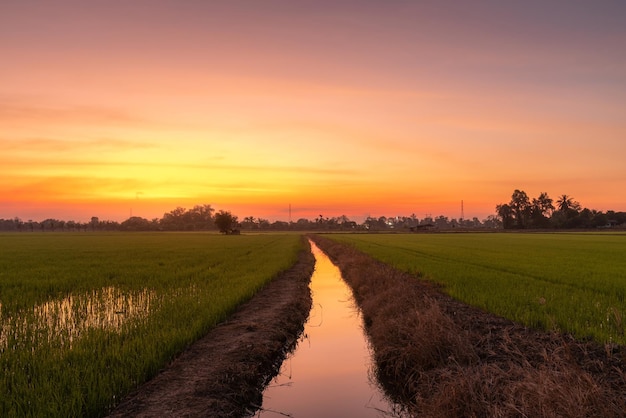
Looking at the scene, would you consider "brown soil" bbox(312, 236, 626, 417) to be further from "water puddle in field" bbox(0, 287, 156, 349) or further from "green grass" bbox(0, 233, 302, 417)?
"water puddle in field" bbox(0, 287, 156, 349)

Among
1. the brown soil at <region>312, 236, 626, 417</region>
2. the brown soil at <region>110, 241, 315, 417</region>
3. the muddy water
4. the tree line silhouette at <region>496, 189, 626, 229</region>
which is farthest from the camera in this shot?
the tree line silhouette at <region>496, 189, 626, 229</region>

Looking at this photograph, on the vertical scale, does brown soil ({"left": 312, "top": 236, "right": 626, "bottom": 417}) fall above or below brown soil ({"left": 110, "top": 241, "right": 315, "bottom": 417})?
above

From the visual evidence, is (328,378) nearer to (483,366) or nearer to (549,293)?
(483,366)

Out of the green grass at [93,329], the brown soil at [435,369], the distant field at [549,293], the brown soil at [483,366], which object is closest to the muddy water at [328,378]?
the brown soil at [435,369]

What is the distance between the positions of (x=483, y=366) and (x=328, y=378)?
3.53m

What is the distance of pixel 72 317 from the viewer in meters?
11.9

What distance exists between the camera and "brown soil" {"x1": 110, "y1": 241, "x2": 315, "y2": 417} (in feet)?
21.7

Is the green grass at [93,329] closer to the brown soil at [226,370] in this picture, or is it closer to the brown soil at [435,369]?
the brown soil at [226,370]

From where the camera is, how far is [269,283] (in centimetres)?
1997

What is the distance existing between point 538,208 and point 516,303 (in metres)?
150

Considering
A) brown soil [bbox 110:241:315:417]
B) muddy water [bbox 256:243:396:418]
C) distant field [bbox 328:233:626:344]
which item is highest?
distant field [bbox 328:233:626:344]

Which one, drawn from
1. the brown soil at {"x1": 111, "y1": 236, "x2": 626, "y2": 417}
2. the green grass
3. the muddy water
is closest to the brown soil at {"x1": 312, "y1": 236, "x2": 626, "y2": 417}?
the brown soil at {"x1": 111, "y1": 236, "x2": 626, "y2": 417}

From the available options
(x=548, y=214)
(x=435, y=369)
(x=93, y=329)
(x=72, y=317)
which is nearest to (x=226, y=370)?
(x=435, y=369)

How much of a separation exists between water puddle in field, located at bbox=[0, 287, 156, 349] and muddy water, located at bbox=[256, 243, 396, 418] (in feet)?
14.7
